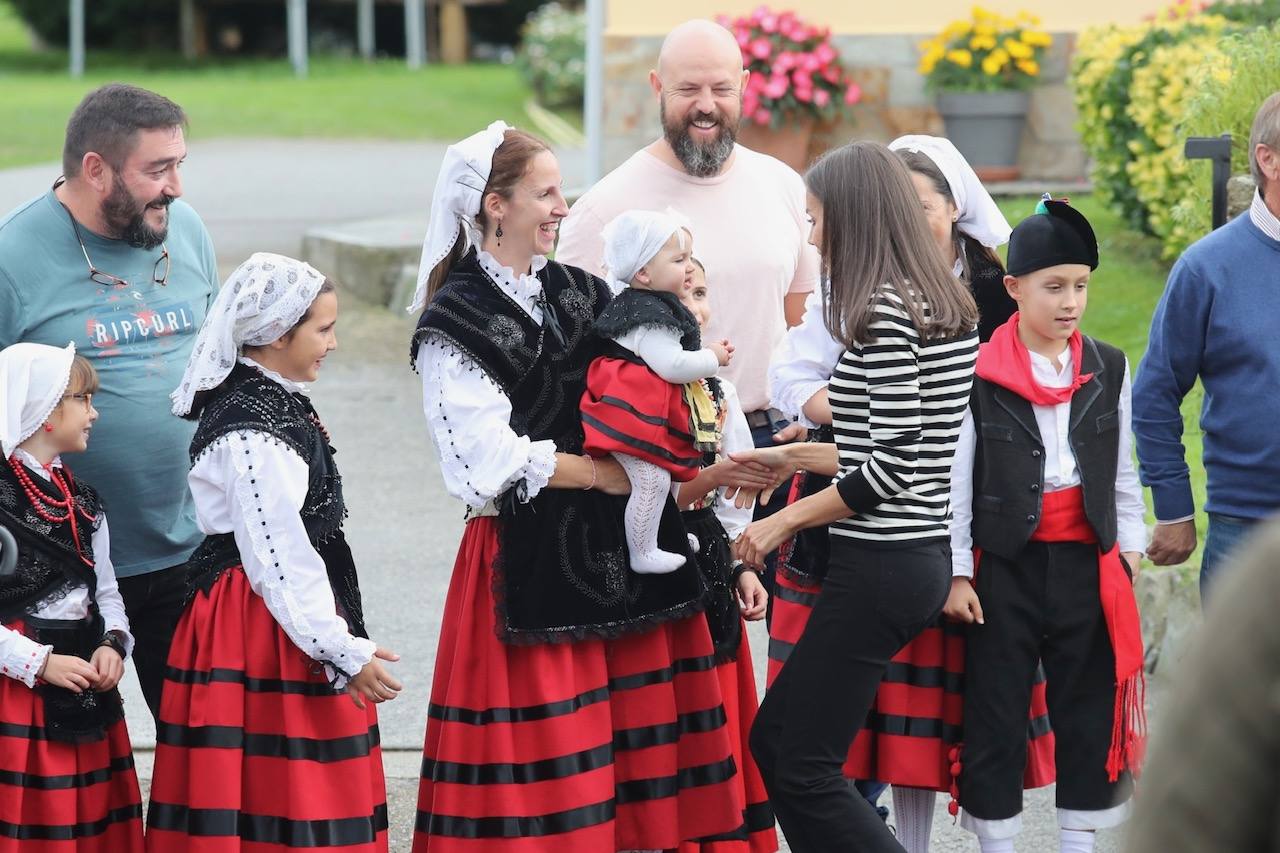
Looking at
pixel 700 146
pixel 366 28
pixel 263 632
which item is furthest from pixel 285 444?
pixel 366 28

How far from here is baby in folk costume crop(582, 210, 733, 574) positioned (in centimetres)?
343

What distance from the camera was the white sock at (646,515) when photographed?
351 cm

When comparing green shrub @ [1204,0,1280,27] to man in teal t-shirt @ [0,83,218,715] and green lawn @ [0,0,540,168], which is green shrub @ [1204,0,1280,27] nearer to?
man in teal t-shirt @ [0,83,218,715]

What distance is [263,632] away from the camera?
134 inches

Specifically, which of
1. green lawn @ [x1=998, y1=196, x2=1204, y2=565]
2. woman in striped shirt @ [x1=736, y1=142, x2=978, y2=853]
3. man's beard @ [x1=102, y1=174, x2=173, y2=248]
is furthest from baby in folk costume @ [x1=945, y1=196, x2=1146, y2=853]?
green lawn @ [x1=998, y1=196, x2=1204, y2=565]

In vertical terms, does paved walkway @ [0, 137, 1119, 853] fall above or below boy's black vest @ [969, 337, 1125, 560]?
below

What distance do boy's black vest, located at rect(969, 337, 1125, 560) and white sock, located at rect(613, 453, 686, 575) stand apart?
69cm

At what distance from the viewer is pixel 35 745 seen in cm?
344

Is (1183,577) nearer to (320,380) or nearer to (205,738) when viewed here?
(205,738)

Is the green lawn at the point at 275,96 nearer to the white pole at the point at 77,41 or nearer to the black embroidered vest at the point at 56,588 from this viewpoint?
the white pole at the point at 77,41

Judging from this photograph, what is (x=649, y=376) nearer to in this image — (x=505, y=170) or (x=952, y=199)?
(x=505, y=170)

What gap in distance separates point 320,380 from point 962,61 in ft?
15.5

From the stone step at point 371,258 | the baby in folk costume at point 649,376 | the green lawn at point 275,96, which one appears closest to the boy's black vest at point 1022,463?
the baby in folk costume at point 649,376

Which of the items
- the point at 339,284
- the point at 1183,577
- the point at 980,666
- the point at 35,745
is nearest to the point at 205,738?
the point at 35,745
